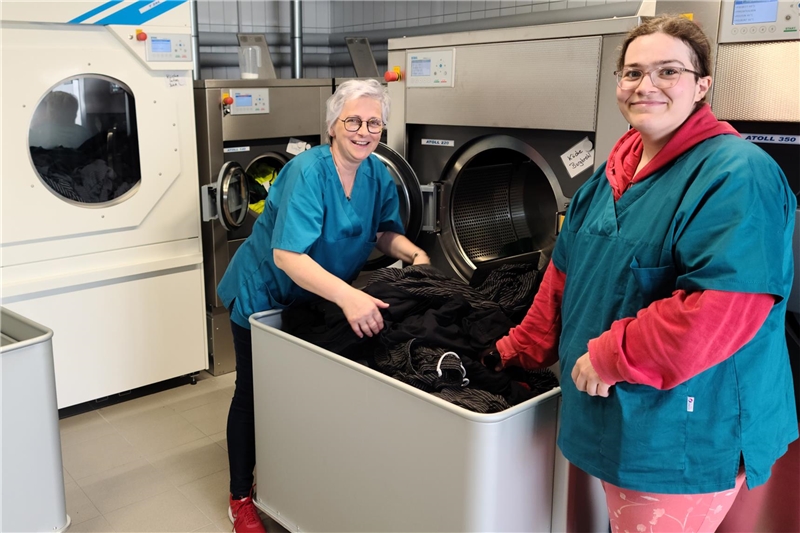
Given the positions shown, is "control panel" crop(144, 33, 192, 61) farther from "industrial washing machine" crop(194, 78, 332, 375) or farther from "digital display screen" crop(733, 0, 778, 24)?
"digital display screen" crop(733, 0, 778, 24)

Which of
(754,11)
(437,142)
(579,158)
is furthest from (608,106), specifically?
(437,142)

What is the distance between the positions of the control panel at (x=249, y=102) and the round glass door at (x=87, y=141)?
45 cm

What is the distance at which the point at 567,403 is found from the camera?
4.73 ft

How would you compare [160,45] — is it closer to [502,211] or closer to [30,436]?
[502,211]

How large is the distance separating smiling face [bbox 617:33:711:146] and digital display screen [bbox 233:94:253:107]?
2.23 meters

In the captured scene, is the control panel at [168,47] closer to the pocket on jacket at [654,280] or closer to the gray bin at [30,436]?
the gray bin at [30,436]

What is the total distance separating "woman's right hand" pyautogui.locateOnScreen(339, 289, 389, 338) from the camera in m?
1.77

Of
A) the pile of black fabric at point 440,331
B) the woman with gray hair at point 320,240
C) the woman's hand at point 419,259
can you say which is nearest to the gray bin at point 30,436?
the woman with gray hair at point 320,240

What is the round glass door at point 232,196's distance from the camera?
2.98 metres

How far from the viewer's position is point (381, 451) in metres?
1.68

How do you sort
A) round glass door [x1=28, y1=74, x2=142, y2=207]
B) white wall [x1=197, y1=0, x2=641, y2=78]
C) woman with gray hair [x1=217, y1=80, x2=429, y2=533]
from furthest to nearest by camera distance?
white wall [x1=197, y1=0, x2=641, y2=78]
round glass door [x1=28, y1=74, x2=142, y2=207]
woman with gray hair [x1=217, y1=80, x2=429, y2=533]

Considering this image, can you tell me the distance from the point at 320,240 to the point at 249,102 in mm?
1463

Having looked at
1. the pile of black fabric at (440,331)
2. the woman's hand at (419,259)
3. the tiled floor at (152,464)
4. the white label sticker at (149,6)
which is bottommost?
the tiled floor at (152,464)

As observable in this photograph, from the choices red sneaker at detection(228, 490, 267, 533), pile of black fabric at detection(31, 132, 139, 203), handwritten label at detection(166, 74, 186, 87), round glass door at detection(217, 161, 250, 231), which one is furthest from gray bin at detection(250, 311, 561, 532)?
handwritten label at detection(166, 74, 186, 87)
